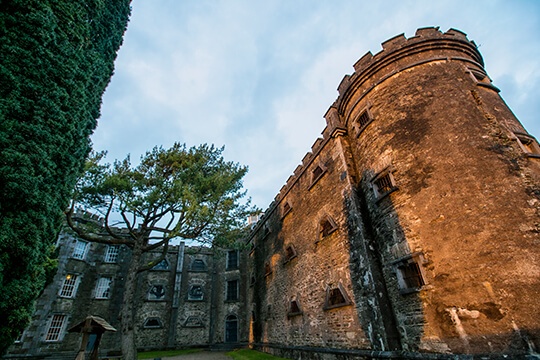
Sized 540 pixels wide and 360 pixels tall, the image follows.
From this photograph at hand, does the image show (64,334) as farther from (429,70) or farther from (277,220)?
(429,70)

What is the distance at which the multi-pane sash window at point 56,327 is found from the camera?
16.9 meters

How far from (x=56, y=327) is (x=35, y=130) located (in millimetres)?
19456

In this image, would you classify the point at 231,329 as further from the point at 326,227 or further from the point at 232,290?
the point at 326,227

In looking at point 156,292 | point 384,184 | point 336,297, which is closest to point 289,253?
point 336,297

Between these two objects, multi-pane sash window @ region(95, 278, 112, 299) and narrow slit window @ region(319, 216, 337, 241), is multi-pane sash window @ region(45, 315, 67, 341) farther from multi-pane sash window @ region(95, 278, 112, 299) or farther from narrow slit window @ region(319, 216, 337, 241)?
narrow slit window @ region(319, 216, 337, 241)

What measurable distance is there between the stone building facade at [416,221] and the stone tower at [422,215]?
0.03 meters

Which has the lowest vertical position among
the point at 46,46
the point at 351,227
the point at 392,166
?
the point at 351,227

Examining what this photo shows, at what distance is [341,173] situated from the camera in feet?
33.7

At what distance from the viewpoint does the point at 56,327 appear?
57.0ft

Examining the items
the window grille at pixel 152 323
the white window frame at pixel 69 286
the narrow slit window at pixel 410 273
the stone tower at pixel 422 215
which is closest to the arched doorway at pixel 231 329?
the window grille at pixel 152 323

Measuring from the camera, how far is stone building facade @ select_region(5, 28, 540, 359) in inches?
216

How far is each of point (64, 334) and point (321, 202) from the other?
69.8 feet

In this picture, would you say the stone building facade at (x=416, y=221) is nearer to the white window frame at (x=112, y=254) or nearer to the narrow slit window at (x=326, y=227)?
the narrow slit window at (x=326, y=227)

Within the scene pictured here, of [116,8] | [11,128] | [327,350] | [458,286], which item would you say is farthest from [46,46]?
[327,350]
